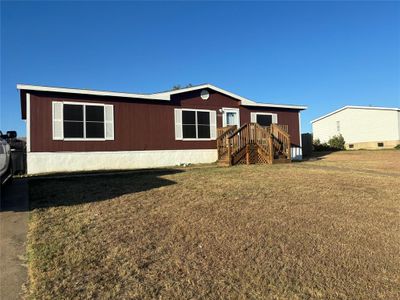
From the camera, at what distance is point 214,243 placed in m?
4.13

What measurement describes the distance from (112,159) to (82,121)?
188 centimetres

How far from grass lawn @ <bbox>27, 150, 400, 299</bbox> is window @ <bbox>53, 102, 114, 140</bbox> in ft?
19.7

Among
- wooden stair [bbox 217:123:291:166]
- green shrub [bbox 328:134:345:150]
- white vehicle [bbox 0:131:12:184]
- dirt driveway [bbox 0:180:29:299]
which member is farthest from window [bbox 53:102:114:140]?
green shrub [bbox 328:134:345:150]

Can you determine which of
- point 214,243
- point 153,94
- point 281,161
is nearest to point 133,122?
point 153,94

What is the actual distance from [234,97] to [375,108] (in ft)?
61.9

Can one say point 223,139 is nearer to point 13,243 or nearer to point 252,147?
point 252,147

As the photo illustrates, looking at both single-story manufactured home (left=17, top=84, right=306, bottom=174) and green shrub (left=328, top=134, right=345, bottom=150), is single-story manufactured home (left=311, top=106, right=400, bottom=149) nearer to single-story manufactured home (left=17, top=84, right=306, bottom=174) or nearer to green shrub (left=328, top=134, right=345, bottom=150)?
green shrub (left=328, top=134, right=345, bottom=150)

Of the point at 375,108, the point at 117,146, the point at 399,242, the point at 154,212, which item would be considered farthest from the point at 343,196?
the point at 375,108

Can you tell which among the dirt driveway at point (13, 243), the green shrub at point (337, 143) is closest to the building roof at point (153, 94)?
the dirt driveway at point (13, 243)

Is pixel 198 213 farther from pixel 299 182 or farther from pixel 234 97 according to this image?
pixel 234 97

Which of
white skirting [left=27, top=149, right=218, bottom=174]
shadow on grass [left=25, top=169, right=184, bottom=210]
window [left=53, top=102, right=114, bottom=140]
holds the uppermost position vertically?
window [left=53, top=102, right=114, bottom=140]

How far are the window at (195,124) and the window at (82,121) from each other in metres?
3.05

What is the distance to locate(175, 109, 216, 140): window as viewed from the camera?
15289 millimetres

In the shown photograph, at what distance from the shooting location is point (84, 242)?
409 cm
